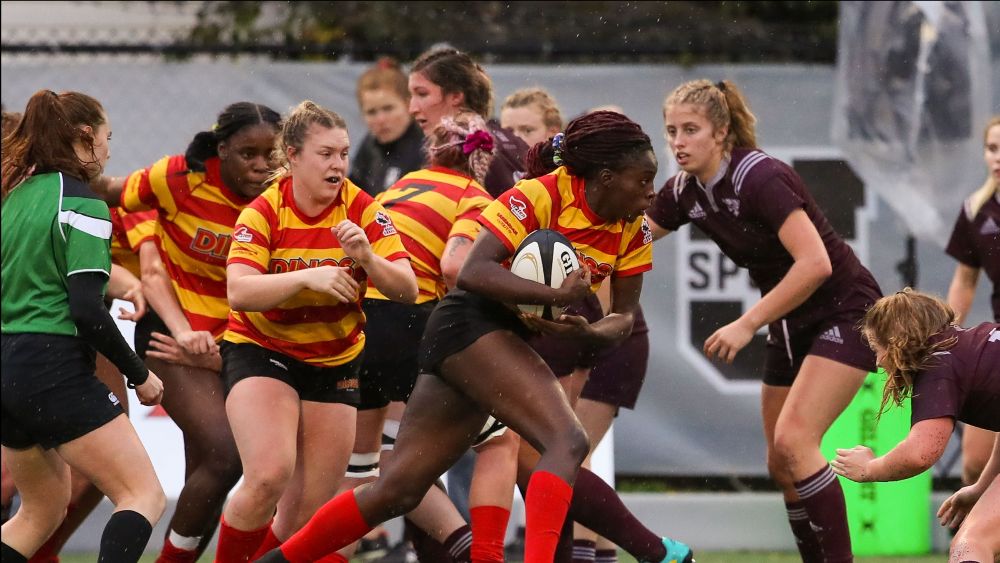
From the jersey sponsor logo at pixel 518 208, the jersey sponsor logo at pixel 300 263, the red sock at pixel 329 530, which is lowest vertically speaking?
the red sock at pixel 329 530

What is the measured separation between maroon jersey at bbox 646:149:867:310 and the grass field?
2.03 m

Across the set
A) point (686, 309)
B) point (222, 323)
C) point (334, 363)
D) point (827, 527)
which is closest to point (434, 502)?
point (334, 363)

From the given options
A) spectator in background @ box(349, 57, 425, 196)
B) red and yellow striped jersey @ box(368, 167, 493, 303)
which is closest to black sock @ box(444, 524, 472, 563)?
red and yellow striped jersey @ box(368, 167, 493, 303)

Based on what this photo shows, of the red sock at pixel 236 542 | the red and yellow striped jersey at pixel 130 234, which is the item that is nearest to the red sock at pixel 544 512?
the red sock at pixel 236 542

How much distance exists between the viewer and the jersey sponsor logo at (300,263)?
4926 millimetres

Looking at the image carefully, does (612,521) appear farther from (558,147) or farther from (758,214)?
(558,147)

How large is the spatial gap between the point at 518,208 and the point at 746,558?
139 inches

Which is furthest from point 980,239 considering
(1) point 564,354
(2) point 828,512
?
(1) point 564,354

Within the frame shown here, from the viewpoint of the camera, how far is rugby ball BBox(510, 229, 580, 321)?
14.6 ft

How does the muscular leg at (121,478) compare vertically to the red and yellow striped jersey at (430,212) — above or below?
below

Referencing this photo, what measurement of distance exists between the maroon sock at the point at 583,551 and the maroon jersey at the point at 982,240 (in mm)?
2243

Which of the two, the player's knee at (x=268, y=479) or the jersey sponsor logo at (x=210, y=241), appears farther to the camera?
the jersey sponsor logo at (x=210, y=241)

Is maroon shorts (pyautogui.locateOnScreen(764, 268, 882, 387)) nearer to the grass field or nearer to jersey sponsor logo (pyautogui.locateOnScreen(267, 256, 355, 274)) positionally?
the grass field

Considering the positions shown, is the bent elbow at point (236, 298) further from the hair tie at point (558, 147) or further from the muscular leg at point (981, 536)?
the muscular leg at point (981, 536)
